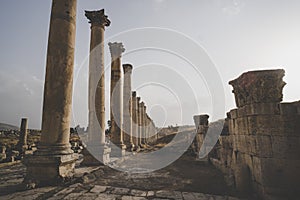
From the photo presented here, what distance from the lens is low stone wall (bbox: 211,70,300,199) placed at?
4.88 m

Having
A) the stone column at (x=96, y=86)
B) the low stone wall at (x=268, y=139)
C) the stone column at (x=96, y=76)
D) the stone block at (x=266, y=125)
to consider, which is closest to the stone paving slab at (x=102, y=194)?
the low stone wall at (x=268, y=139)

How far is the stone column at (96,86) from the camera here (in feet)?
34.5

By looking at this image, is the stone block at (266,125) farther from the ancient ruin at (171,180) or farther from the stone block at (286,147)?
the stone block at (286,147)

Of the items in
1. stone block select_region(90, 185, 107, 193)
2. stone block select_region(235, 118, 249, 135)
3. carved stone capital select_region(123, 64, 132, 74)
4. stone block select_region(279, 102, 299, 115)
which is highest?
carved stone capital select_region(123, 64, 132, 74)

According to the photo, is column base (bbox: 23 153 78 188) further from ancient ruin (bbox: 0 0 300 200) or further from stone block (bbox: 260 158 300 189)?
stone block (bbox: 260 158 300 189)

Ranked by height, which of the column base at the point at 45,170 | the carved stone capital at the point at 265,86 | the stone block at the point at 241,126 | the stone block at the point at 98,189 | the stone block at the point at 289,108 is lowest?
the stone block at the point at 98,189

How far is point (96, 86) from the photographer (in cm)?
1068

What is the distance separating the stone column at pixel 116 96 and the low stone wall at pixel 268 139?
10.0 meters

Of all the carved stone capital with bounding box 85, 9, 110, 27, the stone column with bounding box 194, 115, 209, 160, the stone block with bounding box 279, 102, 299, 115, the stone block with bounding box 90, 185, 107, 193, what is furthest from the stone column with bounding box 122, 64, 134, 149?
the stone block with bounding box 279, 102, 299, 115

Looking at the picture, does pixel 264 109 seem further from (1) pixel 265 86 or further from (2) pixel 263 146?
(2) pixel 263 146

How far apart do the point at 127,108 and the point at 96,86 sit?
29.0 feet

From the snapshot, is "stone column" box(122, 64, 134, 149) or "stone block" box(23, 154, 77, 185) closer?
"stone block" box(23, 154, 77, 185)

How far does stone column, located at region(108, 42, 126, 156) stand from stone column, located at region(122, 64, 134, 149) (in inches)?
157

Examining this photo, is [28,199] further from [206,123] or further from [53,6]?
[206,123]
